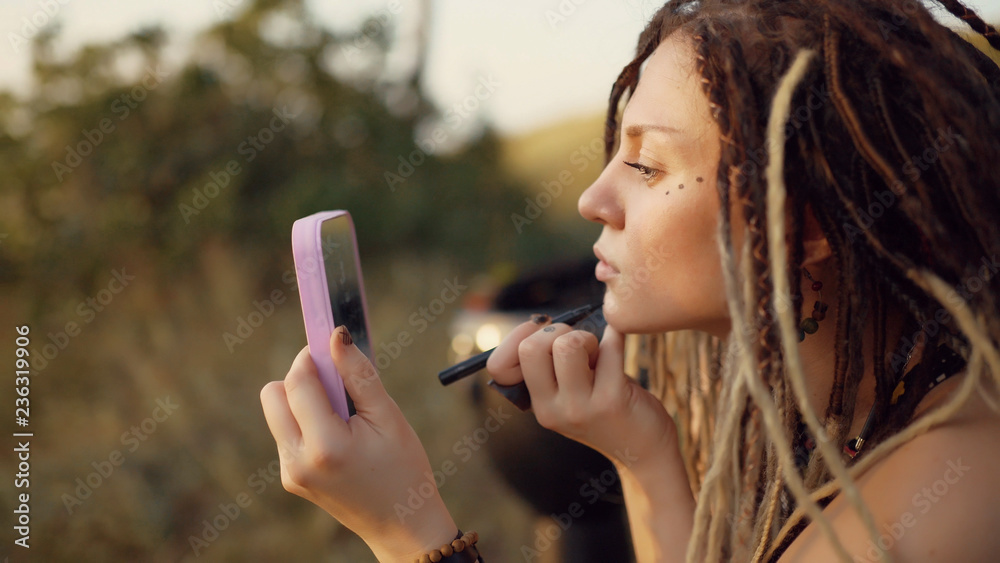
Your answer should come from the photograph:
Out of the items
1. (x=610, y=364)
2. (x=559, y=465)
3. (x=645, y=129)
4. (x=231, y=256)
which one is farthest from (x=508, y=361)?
(x=231, y=256)

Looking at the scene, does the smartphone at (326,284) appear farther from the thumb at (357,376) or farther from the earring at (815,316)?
the earring at (815,316)

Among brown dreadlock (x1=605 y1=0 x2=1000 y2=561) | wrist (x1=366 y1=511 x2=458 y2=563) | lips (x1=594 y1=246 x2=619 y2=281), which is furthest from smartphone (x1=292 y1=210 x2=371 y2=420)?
brown dreadlock (x1=605 y1=0 x2=1000 y2=561)

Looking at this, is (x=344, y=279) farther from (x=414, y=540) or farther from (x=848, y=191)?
(x=848, y=191)

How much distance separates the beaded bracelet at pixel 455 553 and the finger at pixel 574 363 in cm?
32

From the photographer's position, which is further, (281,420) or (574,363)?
(574,363)

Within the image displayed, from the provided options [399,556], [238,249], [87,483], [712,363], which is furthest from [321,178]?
[399,556]

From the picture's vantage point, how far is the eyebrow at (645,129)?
106 cm

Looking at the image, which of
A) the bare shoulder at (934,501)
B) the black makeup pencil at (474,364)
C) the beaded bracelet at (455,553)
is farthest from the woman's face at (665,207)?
the beaded bracelet at (455,553)

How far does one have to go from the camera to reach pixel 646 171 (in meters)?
1.12

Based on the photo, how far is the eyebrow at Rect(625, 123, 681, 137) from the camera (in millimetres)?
1064

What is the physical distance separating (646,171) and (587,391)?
1.33 feet

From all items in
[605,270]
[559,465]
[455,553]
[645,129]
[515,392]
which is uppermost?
[645,129]

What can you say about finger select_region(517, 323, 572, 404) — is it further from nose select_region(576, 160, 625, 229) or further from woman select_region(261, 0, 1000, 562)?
nose select_region(576, 160, 625, 229)

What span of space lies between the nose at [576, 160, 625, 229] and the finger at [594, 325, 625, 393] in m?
0.22
